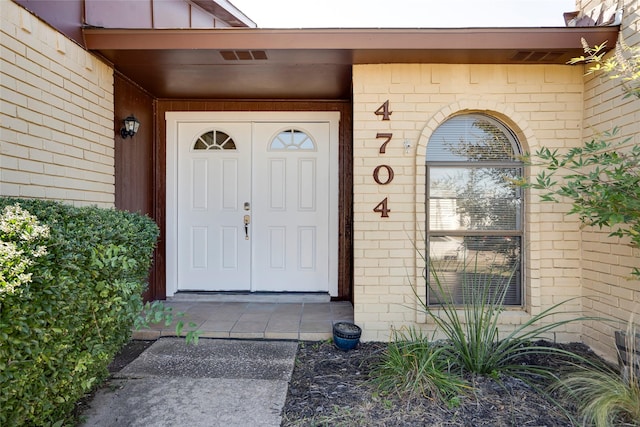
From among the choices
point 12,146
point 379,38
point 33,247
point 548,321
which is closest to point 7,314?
point 33,247

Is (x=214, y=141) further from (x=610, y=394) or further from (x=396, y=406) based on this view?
(x=610, y=394)

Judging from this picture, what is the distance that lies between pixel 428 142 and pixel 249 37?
180cm

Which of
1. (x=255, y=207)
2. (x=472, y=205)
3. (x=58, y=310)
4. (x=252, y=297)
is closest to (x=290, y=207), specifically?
(x=255, y=207)

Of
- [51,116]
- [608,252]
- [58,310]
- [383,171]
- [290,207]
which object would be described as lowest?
[58,310]

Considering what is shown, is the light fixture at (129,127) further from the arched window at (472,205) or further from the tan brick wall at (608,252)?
the tan brick wall at (608,252)

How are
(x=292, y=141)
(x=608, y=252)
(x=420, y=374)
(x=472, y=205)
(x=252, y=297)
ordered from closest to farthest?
1. (x=420, y=374)
2. (x=608, y=252)
3. (x=472, y=205)
4. (x=252, y=297)
5. (x=292, y=141)

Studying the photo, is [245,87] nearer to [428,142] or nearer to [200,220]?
[200,220]

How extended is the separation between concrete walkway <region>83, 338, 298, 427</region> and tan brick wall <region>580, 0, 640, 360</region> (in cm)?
259

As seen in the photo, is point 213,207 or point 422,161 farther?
point 213,207

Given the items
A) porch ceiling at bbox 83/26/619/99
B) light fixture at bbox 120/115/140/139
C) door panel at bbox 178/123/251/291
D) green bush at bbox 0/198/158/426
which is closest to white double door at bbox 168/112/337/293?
door panel at bbox 178/123/251/291

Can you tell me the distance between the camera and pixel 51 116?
8.60ft

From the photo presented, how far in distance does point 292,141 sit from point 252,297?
1974 millimetres

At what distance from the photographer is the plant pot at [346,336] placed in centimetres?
296

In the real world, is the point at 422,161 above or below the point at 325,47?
below
